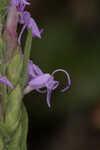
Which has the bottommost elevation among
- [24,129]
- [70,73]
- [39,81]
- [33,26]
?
[70,73]

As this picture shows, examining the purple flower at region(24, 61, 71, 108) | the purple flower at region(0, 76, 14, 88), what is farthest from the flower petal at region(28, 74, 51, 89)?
the purple flower at region(0, 76, 14, 88)

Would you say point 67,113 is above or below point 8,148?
below

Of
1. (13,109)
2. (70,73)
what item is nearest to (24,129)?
(13,109)

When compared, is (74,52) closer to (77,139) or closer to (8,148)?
(77,139)

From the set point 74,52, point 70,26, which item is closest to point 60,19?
point 70,26

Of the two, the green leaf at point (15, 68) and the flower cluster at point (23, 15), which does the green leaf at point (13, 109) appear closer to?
the green leaf at point (15, 68)

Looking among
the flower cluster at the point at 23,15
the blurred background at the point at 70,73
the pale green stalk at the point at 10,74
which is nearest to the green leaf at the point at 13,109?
the pale green stalk at the point at 10,74

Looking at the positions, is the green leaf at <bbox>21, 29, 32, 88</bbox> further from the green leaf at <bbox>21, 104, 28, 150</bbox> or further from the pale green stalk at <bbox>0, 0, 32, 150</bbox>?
the green leaf at <bbox>21, 104, 28, 150</bbox>

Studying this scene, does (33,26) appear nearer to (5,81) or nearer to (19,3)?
(19,3)
